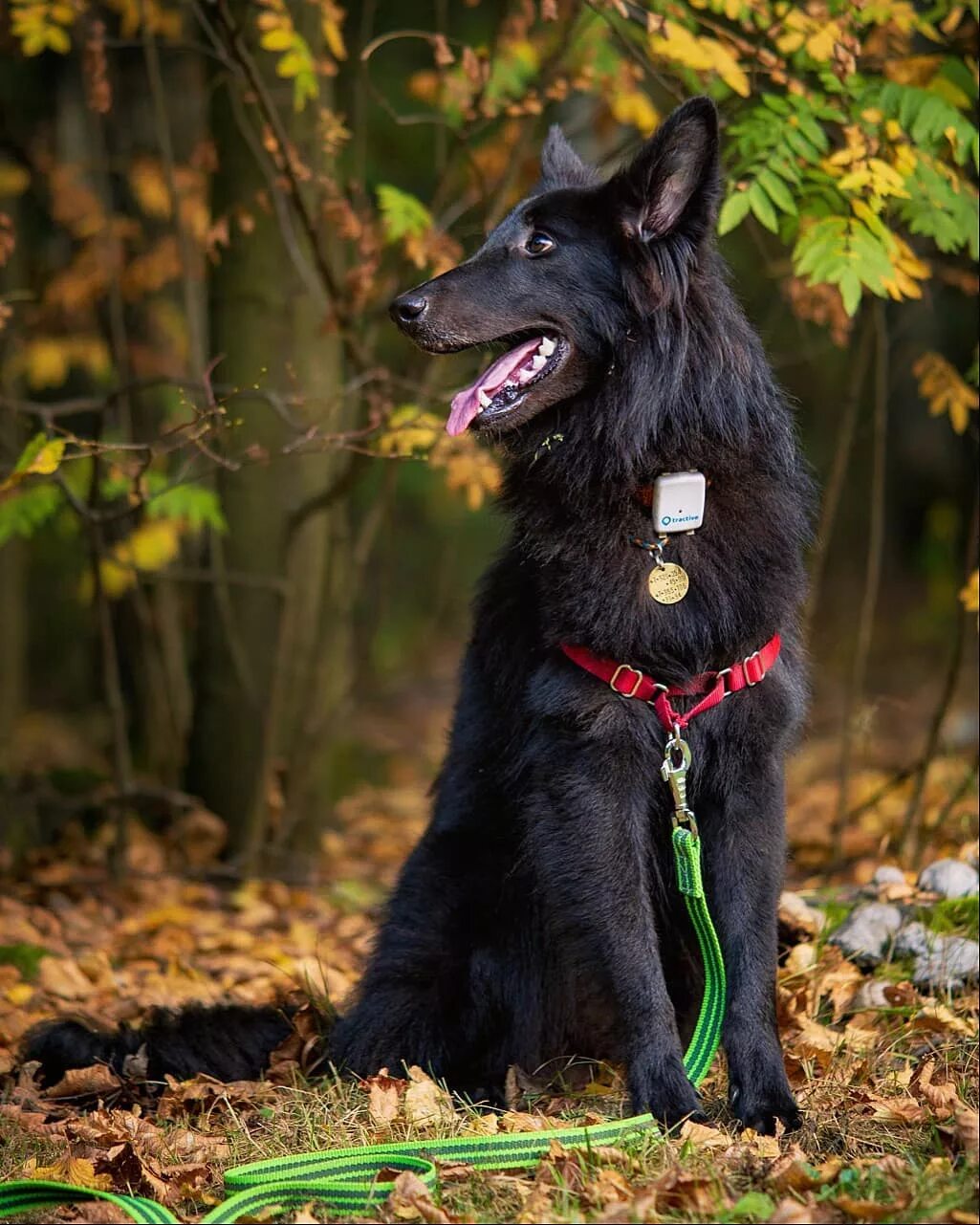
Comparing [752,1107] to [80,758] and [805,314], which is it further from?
[80,758]

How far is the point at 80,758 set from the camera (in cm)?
1041

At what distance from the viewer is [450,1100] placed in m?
3.42

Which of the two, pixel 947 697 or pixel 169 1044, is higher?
pixel 947 697

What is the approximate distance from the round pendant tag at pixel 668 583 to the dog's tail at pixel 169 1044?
1.70 meters

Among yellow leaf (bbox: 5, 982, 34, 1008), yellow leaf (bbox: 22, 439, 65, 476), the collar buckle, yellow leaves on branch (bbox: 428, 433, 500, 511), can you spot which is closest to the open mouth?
the collar buckle

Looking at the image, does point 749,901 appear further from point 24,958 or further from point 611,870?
point 24,958

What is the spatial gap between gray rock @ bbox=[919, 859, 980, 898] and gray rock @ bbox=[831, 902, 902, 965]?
0.23m

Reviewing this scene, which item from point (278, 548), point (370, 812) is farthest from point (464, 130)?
point (370, 812)

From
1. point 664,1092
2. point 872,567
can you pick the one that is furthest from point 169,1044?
point 872,567

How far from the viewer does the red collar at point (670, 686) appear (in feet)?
10.7

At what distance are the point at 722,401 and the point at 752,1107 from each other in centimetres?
163

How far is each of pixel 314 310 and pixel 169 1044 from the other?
365cm

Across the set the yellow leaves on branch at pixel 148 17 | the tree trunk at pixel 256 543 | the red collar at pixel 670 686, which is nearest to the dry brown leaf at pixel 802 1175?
the red collar at pixel 670 686

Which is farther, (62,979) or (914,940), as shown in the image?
(62,979)
